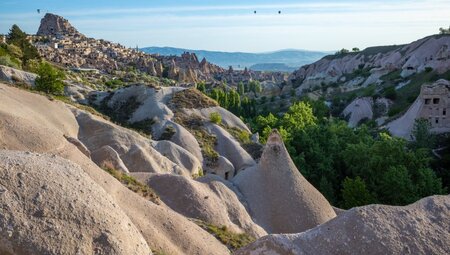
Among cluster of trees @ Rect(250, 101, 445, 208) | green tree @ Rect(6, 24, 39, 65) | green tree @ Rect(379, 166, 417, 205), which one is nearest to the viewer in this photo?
green tree @ Rect(379, 166, 417, 205)

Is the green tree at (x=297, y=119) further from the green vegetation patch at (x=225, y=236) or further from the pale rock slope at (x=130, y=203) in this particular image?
the pale rock slope at (x=130, y=203)

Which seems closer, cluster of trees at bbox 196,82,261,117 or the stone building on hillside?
the stone building on hillside

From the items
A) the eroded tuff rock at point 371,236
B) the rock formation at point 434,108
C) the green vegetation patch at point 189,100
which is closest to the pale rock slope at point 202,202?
the eroded tuff rock at point 371,236

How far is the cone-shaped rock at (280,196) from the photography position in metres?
20.3

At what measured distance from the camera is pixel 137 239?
998 cm

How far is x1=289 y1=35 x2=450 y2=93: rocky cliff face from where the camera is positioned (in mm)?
80875

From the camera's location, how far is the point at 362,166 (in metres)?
33.4

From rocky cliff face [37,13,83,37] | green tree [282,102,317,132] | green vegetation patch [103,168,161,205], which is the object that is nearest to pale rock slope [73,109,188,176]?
green vegetation patch [103,168,161,205]

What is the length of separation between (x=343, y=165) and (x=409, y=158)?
17.4ft

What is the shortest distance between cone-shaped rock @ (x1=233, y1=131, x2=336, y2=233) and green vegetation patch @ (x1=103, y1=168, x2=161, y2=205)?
5507 mm

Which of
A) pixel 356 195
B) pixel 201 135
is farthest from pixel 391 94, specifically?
pixel 356 195

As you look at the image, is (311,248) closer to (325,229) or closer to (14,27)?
(325,229)

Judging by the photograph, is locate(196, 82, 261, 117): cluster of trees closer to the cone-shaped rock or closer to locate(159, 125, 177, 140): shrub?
locate(159, 125, 177, 140): shrub

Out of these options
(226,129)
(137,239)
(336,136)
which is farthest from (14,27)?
(137,239)
